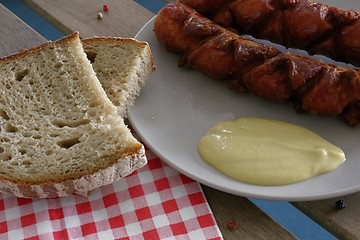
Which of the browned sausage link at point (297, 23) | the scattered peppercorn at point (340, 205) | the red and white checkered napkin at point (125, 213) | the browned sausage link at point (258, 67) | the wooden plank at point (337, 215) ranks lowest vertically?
the red and white checkered napkin at point (125, 213)

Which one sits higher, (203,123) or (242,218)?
(203,123)

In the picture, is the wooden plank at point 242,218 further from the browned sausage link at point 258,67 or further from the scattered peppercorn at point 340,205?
the browned sausage link at point 258,67

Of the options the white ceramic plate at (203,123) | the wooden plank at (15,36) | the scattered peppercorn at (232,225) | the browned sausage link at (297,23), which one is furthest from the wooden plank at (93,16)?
the scattered peppercorn at (232,225)

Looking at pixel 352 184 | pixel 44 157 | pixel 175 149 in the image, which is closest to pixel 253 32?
pixel 175 149

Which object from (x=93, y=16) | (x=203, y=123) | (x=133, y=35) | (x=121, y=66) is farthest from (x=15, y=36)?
(x=203, y=123)

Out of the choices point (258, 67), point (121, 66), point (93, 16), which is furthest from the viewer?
point (93, 16)

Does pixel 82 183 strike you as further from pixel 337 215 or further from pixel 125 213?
pixel 337 215

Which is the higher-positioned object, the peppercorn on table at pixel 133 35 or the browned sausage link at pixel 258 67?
the browned sausage link at pixel 258 67
